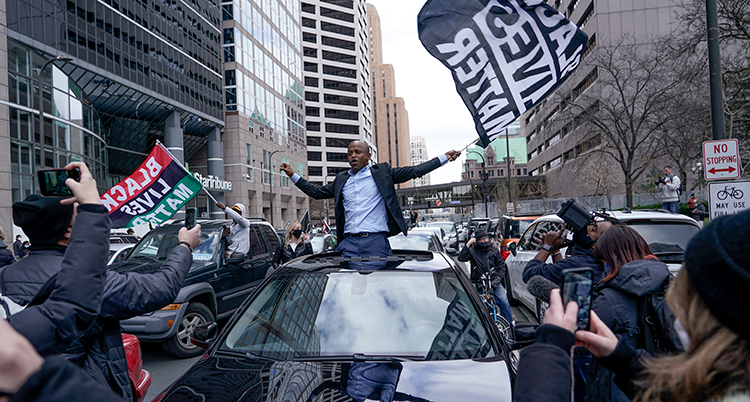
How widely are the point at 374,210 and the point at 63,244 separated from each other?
2.90 metres

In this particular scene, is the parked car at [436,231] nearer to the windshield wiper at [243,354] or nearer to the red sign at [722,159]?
the red sign at [722,159]

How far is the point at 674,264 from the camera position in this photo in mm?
5414

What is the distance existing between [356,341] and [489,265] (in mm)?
5277

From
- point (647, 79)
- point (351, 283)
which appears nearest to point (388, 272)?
point (351, 283)

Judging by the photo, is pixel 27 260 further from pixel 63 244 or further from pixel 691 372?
pixel 691 372

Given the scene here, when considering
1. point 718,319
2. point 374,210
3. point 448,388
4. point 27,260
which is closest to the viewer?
point 718,319

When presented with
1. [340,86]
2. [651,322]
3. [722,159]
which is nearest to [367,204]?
[651,322]

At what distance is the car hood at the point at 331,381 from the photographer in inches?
91.5

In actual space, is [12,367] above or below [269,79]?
below

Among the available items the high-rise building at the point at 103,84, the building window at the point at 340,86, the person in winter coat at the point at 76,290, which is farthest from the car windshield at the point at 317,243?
the building window at the point at 340,86

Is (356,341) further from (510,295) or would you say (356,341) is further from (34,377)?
(510,295)

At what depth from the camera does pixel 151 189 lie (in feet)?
21.8

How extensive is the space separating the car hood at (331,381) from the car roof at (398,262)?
2.96 ft

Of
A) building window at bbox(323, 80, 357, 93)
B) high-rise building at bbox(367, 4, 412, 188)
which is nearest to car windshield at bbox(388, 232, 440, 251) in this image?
building window at bbox(323, 80, 357, 93)
